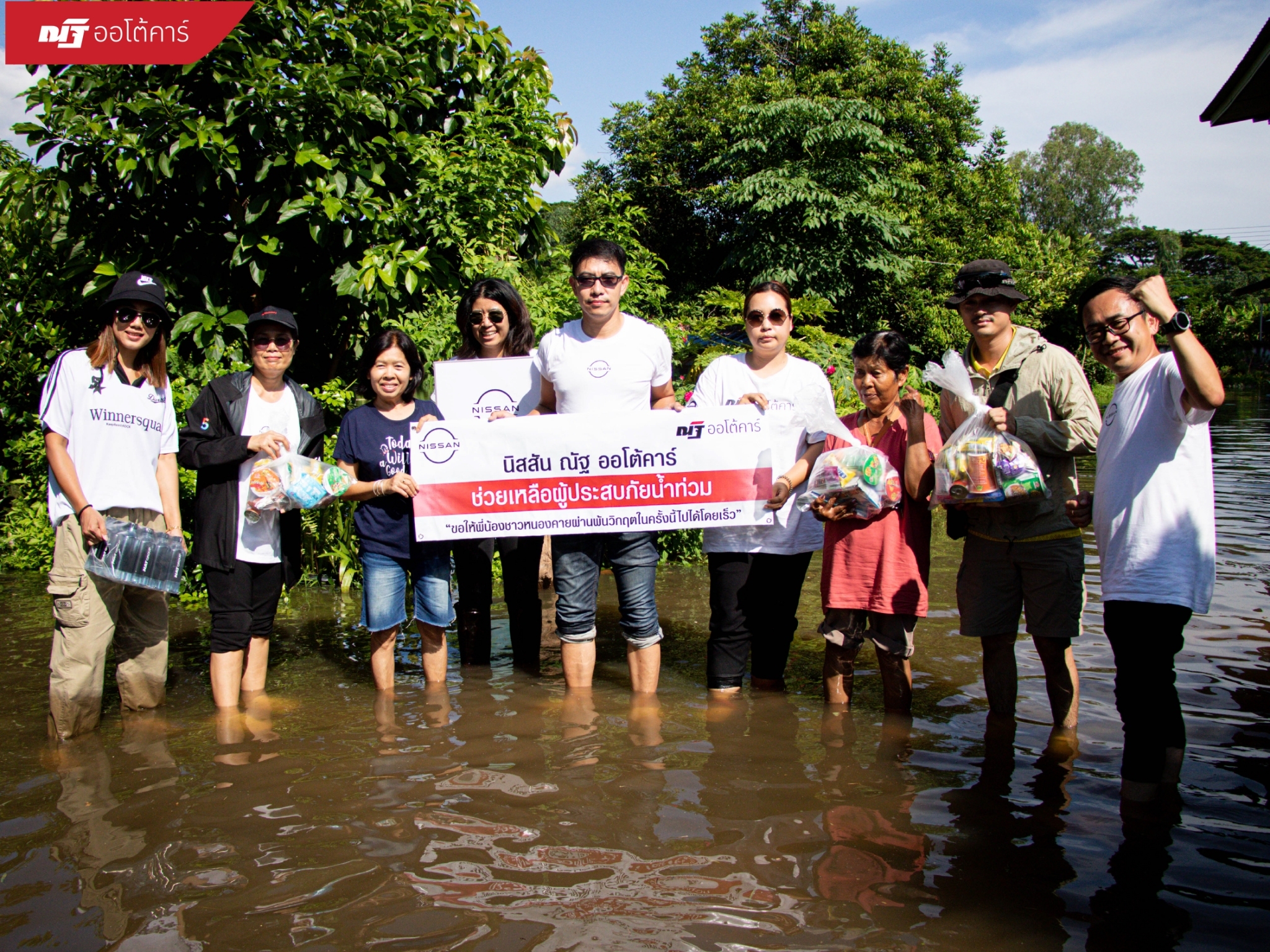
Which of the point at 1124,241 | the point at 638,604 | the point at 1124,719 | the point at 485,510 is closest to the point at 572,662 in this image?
the point at 638,604

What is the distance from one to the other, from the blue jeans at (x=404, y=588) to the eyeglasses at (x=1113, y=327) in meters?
3.10

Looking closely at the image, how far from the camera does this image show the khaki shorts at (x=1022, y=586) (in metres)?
3.90

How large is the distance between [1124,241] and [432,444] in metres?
77.4

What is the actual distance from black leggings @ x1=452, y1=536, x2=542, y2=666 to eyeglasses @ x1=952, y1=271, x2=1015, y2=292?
8.09 feet

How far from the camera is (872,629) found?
428 centimetres

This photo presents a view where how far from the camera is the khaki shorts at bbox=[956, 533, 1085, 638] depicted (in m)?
3.90

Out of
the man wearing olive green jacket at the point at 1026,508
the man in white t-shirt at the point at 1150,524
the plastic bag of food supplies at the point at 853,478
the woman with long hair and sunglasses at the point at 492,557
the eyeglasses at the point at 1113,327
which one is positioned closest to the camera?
the man in white t-shirt at the point at 1150,524

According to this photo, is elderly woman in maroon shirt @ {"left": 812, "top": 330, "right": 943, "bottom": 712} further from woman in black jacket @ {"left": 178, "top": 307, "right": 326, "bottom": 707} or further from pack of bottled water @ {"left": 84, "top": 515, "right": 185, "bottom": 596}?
pack of bottled water @ {"left": 84, "top": 515, "right": 185, "bottom": 596}

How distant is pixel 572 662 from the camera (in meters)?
4.58

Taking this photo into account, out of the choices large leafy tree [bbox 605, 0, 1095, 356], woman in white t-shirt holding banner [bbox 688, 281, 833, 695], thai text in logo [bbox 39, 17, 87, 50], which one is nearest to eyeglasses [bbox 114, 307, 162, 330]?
woman in white t-shirt holding banner [bbox 688, 281, 833, 695]

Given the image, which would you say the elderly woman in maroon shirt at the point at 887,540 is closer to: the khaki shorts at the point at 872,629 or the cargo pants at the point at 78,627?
the khaki shorts at the point at 872,629

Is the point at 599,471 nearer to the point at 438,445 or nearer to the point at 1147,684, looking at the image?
the point at 438,445

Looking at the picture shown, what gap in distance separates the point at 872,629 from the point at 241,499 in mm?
3054

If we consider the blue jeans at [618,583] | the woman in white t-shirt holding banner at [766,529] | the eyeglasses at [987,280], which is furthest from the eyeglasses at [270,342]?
the eyeglasses at [987,280]
